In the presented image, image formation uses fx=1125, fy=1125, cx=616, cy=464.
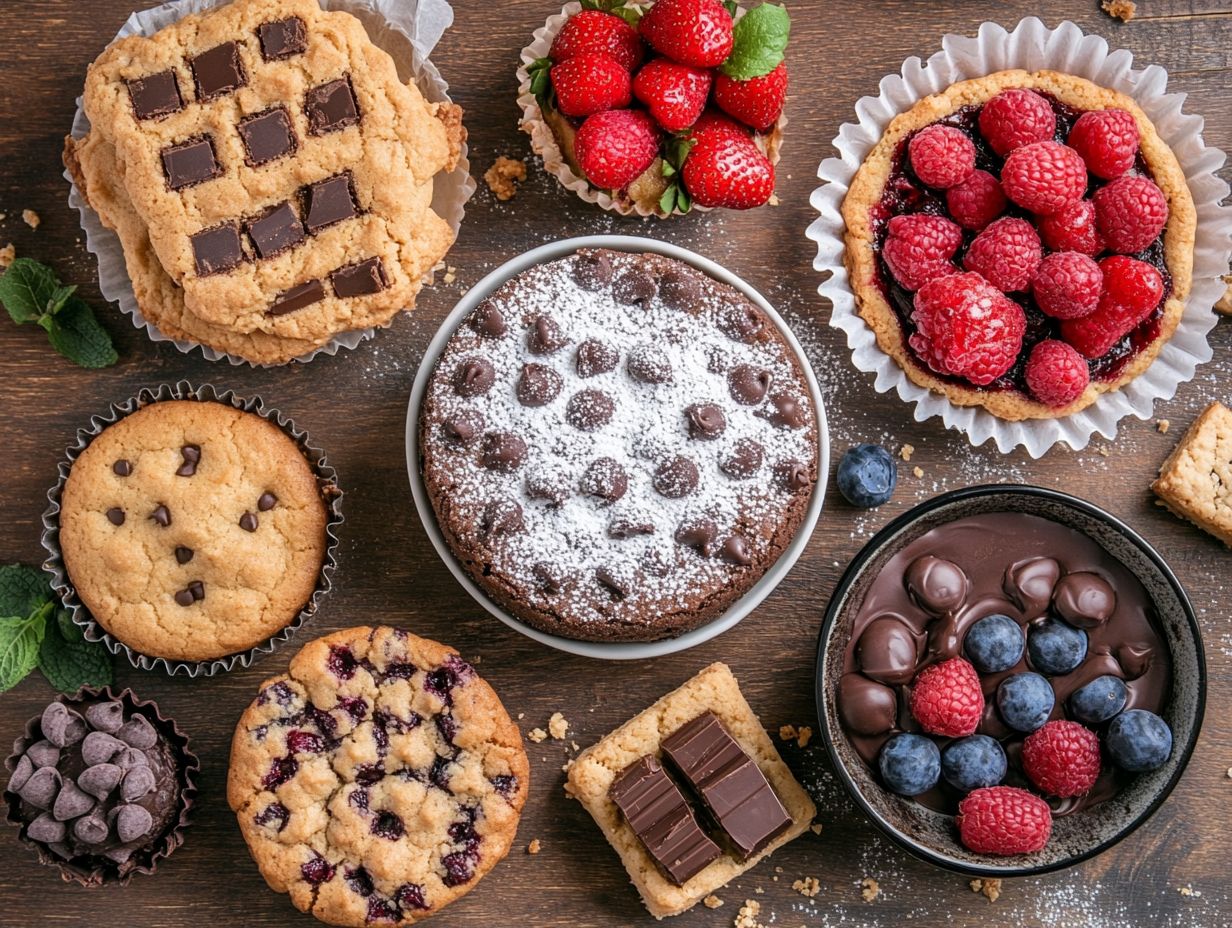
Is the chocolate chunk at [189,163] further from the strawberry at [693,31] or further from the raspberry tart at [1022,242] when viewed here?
the raspberry tart at [1022,242]

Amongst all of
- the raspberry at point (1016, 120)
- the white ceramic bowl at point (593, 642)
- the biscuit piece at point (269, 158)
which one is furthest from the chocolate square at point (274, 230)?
the raspberry at point (1016, 120)

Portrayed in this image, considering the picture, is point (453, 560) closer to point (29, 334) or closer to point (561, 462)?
point (561, 462)

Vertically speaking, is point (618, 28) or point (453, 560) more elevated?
point (618, 28)

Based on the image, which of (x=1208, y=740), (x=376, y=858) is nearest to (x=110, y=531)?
(x=376, y=858)

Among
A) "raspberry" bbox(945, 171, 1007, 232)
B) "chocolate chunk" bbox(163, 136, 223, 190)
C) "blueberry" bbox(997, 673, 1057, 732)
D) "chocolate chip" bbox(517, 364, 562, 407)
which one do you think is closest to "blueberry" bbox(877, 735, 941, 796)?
"blueberry" bbox(997, 673, 1057, 732)

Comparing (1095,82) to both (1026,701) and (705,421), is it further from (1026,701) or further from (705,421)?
(1026,701)

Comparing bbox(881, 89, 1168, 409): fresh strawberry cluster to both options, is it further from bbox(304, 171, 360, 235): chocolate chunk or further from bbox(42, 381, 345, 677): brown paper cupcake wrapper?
bbox(42, 381, 345, 677): brown paper cupcake wrapper

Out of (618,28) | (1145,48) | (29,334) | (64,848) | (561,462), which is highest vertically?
(1145,48)
